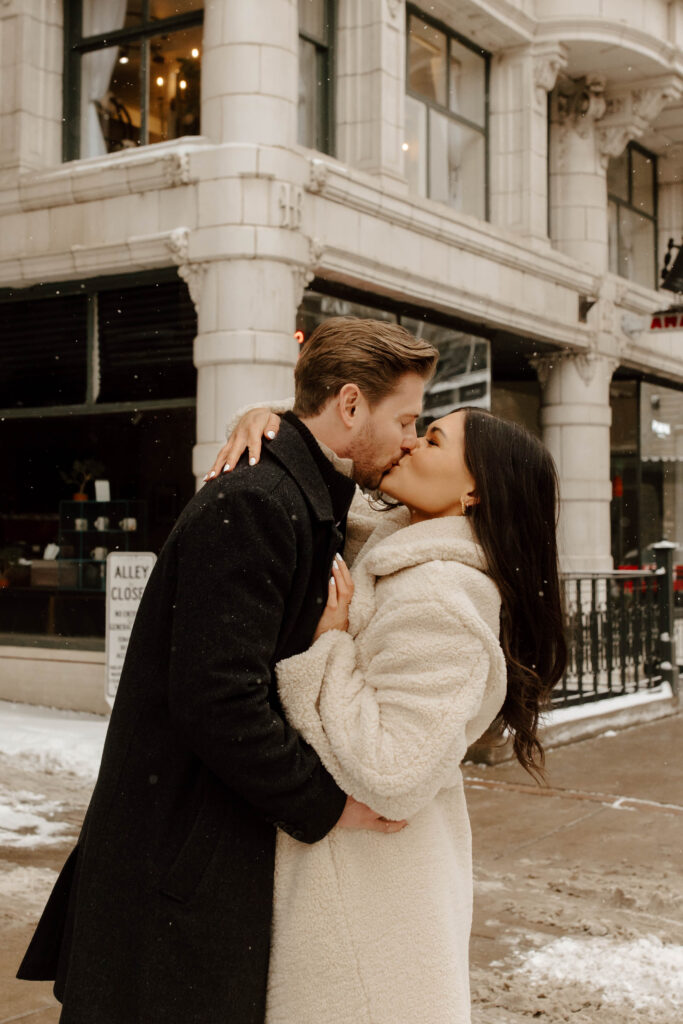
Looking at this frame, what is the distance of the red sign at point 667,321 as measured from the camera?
15781 mm

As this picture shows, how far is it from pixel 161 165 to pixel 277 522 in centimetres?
887

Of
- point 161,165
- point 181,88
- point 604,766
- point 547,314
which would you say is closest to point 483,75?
point 547,314

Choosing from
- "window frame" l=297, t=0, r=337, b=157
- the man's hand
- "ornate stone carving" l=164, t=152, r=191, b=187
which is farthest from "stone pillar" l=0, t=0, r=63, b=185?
the man's hand

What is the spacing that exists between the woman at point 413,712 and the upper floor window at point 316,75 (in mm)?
10081

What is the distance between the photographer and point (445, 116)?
44.5 feet

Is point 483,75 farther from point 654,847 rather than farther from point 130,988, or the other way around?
point 130,988

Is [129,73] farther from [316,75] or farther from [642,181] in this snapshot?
[642,181]

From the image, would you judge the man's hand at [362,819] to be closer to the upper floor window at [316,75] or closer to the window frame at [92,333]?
the window frame at [92,333]

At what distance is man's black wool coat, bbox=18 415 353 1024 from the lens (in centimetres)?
203

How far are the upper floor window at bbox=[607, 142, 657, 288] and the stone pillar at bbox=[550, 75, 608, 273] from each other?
1.52 metres

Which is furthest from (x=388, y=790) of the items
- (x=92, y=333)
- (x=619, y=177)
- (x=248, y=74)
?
(x=619, y=177)

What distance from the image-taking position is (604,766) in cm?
862

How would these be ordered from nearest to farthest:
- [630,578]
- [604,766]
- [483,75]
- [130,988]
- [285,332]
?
[130,988] < [604,766] < [285,332] < [630,578] < [483,75]

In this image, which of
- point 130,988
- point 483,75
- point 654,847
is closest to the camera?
point 130,988
